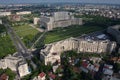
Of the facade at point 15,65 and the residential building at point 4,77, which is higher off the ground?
the facade at point 15,65

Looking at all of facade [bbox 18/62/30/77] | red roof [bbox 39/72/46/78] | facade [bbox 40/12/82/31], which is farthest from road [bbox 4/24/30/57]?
facade [bbox 40/12/82/31]

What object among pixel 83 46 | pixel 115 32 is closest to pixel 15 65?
pixel 83 46

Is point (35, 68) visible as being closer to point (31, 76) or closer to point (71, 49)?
point (31, 76)

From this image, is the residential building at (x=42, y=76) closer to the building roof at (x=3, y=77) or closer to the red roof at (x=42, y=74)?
the red roof at (x=42, y=74)

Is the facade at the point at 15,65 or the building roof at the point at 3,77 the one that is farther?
the facade at the point at 15,65

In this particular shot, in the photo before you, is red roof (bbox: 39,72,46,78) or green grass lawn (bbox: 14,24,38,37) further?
green grass lawn (bbox: 14,24,38,37)

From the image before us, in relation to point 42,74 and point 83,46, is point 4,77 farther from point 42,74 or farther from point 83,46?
point 83,46

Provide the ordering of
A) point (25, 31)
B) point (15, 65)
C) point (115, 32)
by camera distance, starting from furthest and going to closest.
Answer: point (25, 31), point (115, 32), point (15, 65)

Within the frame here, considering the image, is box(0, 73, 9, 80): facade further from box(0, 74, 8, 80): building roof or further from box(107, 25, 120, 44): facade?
box(107, 25, 120, 44): facade

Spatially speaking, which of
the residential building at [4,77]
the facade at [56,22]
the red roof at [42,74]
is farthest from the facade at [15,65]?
the facade at [56,22]

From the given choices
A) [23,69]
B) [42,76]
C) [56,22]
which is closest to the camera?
[42,76]

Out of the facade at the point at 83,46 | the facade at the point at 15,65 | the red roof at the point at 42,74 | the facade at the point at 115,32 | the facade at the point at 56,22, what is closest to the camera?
the red roof at the point at 42,74

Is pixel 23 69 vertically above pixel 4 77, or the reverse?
pixel 23 69
